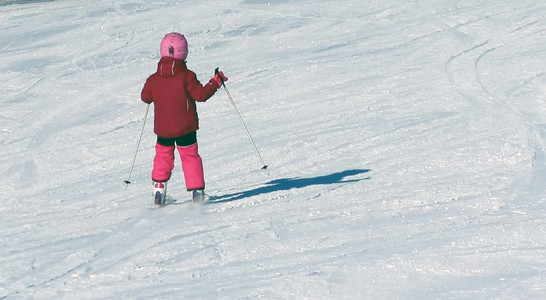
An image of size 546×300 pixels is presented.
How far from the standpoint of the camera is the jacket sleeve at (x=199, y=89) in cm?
713

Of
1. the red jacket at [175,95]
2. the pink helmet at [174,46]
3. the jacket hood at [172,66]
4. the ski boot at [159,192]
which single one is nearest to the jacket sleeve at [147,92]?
the red jacket at [175,95]

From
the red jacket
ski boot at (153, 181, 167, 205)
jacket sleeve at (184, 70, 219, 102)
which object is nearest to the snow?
Result: ski boot at (153, 181, 167, 205)

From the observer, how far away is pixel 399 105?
10.9 meters

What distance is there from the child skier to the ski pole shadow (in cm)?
34

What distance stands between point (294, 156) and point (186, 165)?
1837 millimetres

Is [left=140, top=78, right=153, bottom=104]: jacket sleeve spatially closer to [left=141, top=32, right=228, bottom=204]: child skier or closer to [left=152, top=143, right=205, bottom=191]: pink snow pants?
[left=141, top=32, right=228, bottom=204]: child skier

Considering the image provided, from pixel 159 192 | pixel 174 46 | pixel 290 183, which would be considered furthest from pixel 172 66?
pixel 290 183

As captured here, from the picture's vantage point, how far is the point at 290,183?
812 cm

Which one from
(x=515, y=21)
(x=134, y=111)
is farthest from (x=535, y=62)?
(x=134, y=111)

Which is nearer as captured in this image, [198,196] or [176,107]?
[176,107]

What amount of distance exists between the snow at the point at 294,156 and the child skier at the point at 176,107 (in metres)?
0.27

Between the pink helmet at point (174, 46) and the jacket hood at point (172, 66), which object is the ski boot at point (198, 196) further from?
the pink helmet at point (174, 46)

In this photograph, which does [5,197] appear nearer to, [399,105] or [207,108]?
[207,108]

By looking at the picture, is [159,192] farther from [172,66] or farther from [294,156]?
[294,156]
